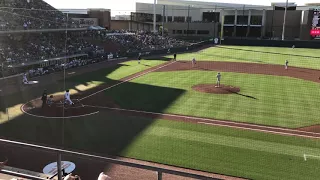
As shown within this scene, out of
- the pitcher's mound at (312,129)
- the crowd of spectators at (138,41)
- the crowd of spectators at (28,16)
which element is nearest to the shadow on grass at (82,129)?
the crowd of spectators at (28,16)

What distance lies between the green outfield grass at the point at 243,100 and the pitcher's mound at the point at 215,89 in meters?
0.50

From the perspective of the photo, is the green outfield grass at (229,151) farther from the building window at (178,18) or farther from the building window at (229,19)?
the building window at (178,18)

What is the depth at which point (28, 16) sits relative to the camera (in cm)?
1112

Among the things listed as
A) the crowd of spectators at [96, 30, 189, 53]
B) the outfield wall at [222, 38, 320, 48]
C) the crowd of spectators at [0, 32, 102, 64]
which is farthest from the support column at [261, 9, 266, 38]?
the crowd of spectators at [0, 32, 102, 64]

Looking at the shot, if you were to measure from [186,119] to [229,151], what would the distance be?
3.46 meters

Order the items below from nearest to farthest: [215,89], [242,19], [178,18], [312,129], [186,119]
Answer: [312,129]
[186,119]
[215,89]
[242,19]
[178,18]

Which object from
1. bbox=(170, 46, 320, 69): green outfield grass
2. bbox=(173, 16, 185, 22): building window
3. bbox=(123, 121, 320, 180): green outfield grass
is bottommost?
bbox=(123, 121, 320, 180): green outfield grass

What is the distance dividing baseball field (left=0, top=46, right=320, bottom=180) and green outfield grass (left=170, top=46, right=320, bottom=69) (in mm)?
6680

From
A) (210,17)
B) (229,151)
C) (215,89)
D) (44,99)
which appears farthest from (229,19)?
(229,151)

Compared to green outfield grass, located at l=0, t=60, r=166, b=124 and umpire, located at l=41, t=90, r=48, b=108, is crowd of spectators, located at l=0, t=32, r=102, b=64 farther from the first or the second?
umpire, located at l=41, t=90, r=48, b=108

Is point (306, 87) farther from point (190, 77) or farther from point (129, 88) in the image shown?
point (129, 88)

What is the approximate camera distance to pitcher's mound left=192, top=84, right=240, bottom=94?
17.1 metres

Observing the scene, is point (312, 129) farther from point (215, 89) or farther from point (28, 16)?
point (28, 16)

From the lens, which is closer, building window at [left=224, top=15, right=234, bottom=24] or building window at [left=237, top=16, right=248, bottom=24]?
building window at [left=237, top=16, right=248, bottom=24]
